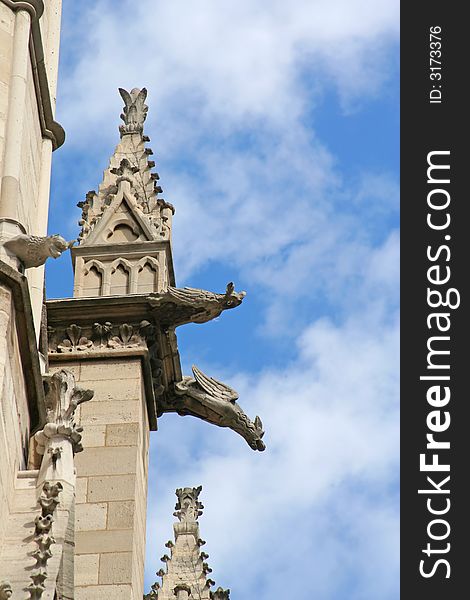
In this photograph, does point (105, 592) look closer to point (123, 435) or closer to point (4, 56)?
point (123, 435)

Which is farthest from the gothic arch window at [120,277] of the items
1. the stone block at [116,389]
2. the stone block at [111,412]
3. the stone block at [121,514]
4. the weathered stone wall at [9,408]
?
the weathered stone wall at [9,408]

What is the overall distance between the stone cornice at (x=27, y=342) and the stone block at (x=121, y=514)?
9.17ft

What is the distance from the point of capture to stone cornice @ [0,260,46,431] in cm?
1543

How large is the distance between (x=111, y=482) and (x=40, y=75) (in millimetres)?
4297

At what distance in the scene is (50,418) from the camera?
16.2 metres

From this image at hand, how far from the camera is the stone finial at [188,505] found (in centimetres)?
2669

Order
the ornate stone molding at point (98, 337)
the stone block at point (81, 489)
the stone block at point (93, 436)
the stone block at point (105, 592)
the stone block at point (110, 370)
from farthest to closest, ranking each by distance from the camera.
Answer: the ornate stone molding at point (98, 337), the stone block at point (110, 370), the stone block at point (93, 436), the stone block at point (81, 489), the stone block at point (105, 592)

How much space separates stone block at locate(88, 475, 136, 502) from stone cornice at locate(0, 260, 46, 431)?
114 inches

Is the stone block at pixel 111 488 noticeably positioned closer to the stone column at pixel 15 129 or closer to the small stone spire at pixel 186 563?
the stone column at pixel 15 129

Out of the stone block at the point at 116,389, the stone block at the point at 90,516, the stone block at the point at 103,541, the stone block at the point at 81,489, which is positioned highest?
the stone block at the point at 116,389

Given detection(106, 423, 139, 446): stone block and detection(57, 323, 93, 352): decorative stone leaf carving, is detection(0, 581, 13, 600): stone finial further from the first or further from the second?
detection(57, 323, 93, 352): decorative stone leaf carving

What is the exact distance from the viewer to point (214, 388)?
22219mm

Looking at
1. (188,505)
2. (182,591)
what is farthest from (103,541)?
(188,505)

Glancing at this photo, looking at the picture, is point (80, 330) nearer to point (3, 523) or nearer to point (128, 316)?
point (128, 316)
